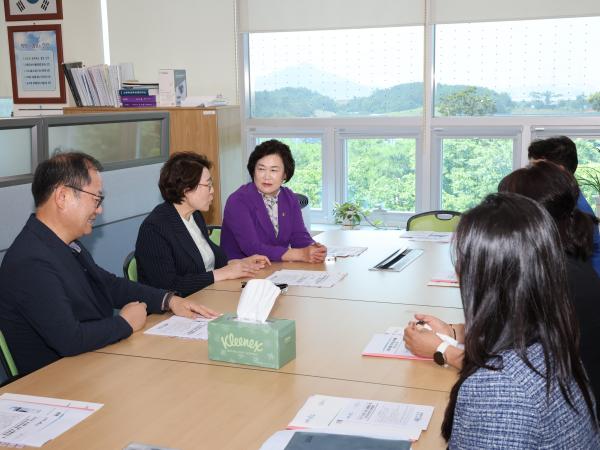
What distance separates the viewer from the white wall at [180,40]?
5.94 metres

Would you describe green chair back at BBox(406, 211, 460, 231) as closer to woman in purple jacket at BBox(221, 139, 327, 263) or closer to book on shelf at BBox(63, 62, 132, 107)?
woman in purple jacket at BBox(221, 139, 327, 263)

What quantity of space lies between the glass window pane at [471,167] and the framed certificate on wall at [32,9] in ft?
11.7

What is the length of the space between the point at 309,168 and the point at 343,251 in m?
2.32

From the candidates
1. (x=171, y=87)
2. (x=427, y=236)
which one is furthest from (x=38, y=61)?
(x=427, y=236)

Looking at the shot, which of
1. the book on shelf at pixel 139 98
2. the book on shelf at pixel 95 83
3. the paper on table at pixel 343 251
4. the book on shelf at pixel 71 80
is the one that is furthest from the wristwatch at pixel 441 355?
the book on shelf at pixel 71 80

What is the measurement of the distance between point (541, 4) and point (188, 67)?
9.39 feet

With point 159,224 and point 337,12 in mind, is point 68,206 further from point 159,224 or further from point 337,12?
point 337,12

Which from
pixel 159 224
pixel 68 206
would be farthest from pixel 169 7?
pixel 68 206

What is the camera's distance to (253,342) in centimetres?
212

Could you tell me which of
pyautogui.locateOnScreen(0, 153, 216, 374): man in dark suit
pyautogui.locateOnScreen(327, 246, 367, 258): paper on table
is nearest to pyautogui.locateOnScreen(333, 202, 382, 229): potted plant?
pyautogui.locateOnScreen(327, 246, 367, 258): paper on table

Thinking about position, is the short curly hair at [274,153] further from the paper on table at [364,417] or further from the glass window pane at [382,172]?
the paper on table at [364,417]

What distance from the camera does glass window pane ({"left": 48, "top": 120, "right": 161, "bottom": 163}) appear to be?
3.68 metres

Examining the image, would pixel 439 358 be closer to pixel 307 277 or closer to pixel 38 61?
pixel 307 277

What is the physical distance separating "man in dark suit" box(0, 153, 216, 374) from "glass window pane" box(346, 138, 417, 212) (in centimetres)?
348
